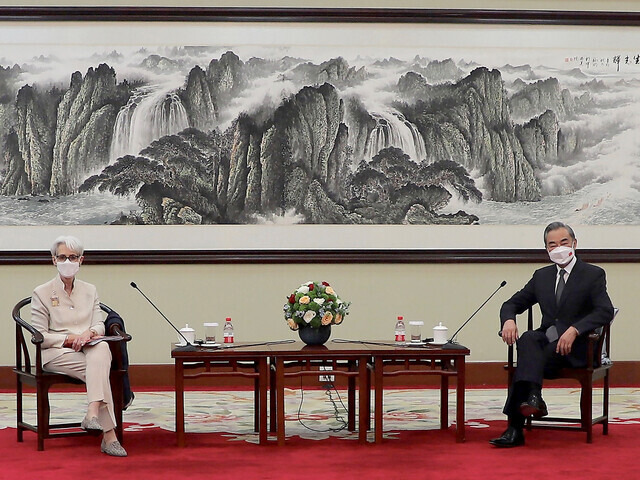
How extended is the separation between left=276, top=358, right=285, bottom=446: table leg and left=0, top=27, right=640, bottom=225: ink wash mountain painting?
2.45 m

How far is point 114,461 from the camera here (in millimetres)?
4758

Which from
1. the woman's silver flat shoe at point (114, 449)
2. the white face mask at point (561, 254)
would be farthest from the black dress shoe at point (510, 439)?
the woman's silver flat shoe at point (114, 449)

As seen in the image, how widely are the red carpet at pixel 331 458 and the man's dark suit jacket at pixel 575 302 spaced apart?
0.65 metres

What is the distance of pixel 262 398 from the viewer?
5195mm

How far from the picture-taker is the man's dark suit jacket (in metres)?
5.36

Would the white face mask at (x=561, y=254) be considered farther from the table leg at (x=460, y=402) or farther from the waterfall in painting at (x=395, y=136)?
the waterfall in painting at (x=395, y=136)

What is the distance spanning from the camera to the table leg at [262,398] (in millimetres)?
5180

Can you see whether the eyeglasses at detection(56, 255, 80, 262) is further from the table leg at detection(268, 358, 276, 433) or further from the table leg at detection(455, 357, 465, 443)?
the table leg at detection(455, 357, 465, 443)

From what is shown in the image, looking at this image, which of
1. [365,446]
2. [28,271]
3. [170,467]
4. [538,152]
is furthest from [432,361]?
[28,271]

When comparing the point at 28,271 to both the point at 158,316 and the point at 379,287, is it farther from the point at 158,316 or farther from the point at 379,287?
the point at 379,287

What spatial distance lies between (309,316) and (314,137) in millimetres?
2472

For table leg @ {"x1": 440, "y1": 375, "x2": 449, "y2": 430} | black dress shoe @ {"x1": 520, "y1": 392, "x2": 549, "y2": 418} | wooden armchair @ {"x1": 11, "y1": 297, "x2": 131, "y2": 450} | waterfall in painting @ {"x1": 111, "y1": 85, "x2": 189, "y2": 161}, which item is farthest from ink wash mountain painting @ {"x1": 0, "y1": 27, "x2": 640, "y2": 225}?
black dress shoe @ {"x1": 520, "y1": 392, "x2": 549, "y2": 418}

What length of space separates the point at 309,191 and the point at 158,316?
1624mm

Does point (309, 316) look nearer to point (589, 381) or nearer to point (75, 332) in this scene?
point (75, 332)
